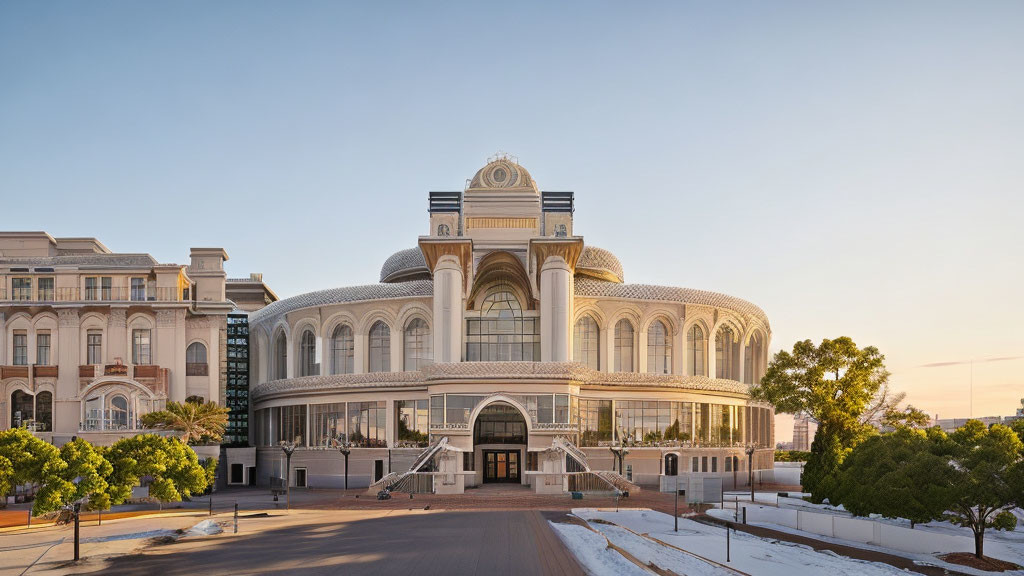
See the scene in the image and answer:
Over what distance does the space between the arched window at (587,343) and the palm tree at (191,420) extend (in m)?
29.5

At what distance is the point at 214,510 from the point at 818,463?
3739 centimetres

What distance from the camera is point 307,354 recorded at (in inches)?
3135

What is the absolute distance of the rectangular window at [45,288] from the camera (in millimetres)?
71562

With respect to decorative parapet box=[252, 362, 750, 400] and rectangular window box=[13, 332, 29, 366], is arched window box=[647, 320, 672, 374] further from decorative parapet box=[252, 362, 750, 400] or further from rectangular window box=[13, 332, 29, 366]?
rectangular window box=[13, 332, 29, 366]

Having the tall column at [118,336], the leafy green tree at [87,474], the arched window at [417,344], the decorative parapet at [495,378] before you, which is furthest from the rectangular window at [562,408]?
the tall column at [118,336]

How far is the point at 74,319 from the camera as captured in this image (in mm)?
71125

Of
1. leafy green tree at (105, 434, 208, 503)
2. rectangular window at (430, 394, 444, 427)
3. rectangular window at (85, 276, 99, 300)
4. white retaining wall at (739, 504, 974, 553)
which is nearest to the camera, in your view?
white retaining wall at (739, 504, 974, 553)

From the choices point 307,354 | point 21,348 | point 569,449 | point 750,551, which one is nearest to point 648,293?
point 569,449

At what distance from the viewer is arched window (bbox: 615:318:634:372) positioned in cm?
7600

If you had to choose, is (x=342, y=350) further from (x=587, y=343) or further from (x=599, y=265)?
(x=599, y=265)

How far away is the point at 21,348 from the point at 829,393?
62.2 m

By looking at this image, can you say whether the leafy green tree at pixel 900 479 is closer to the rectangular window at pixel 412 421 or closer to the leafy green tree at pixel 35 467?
the leafy green tree at pixel 35 467

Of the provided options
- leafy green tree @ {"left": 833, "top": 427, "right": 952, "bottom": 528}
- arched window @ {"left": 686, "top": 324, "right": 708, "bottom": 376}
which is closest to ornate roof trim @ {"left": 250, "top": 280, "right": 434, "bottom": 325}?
arched window @ {"left": 686, "top": 324, "right": 708, "bottom": 376}

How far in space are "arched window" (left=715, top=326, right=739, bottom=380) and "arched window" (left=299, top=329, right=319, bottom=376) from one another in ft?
119
